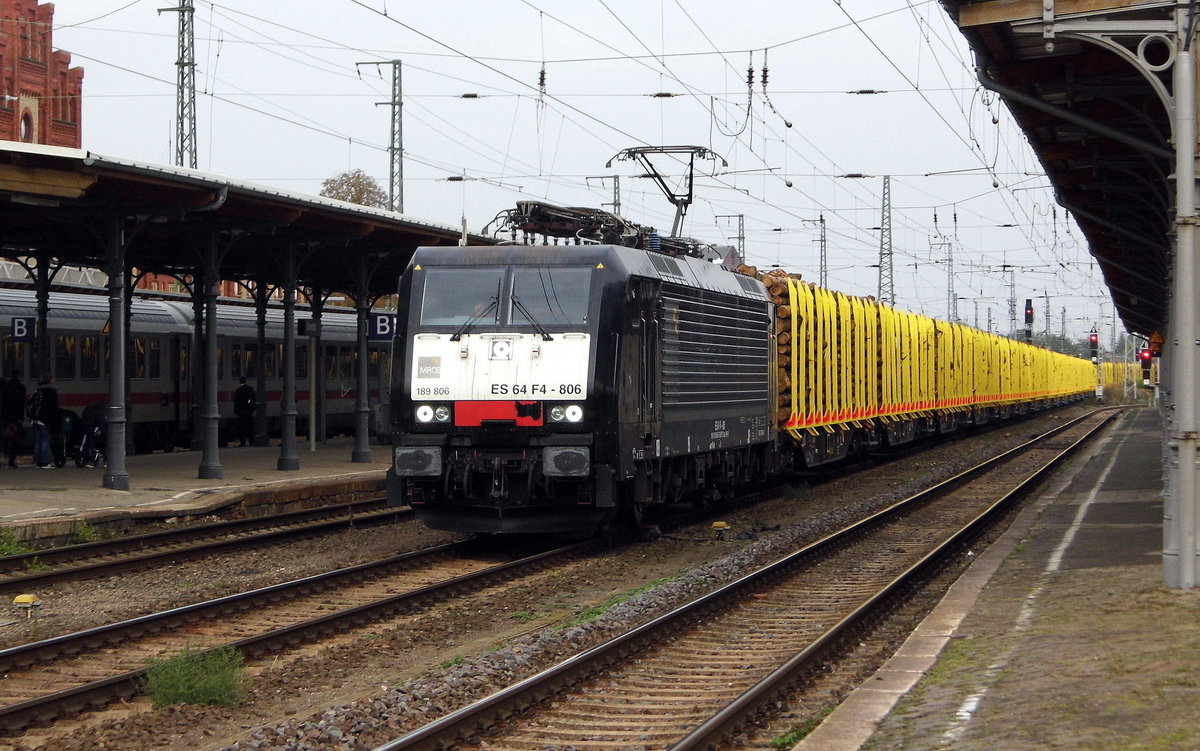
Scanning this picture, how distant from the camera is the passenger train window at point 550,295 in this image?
13742mm

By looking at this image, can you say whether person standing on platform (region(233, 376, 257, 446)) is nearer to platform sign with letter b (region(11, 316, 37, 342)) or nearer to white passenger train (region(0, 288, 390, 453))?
white passenger train (region(0, 288, 390, 453))

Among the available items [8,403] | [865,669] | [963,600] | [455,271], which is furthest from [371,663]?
[8,403]

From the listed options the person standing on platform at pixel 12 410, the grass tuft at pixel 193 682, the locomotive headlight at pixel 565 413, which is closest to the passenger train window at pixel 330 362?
the person standing on platform at pixel 12 410

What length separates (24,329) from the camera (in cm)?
2389

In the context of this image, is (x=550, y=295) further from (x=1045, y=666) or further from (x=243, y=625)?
(x=1045, y=666)

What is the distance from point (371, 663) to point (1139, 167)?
10551 mm

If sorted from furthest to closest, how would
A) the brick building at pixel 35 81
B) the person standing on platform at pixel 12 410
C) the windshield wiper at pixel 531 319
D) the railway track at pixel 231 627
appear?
the brick building at pixel 35 81 → the person standing on platform at pixel 12 410 → the windshield wiper at pixel 531 319 → the railway track at pixel 231 627

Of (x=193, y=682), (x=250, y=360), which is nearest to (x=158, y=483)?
(x=193, y=682)

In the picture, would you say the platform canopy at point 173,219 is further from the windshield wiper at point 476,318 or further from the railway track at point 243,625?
the railway track at point 243,625

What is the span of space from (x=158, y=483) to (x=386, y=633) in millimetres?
11138

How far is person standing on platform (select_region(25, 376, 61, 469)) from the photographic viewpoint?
2177 cm

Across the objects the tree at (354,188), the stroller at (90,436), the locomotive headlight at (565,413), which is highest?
the tree at (354,188)

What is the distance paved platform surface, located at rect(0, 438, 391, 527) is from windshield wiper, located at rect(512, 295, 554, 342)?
5759 mm

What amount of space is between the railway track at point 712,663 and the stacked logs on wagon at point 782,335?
223 inches
